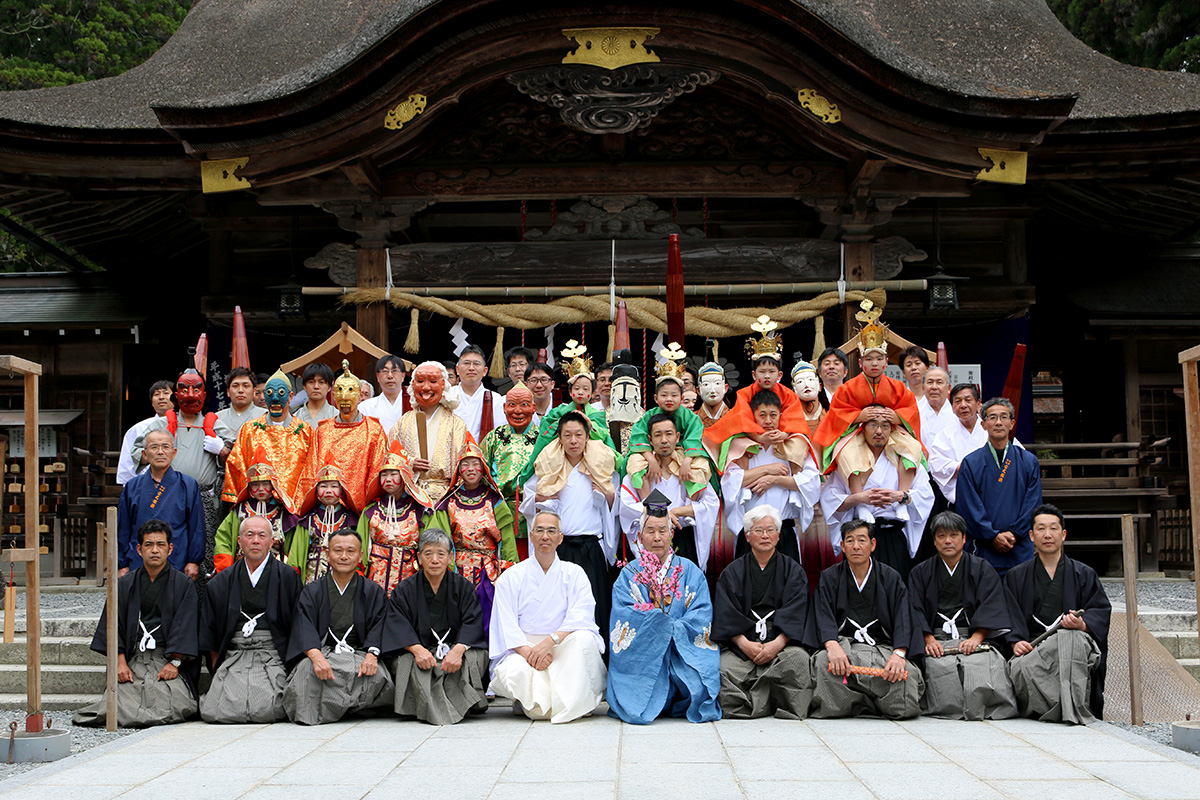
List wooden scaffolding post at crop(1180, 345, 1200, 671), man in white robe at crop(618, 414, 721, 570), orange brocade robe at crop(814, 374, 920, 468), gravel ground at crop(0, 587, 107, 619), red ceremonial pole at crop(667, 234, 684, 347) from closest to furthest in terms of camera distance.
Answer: wooden scaffolding post at crop(1180, 345, 1200, 671) < man in white robe at crop(618, 414, 721, 570) < orange brocade robe at crop(814, 374, 920, 468) < gravel ground at crop(0, 587, 107, 619) < red ceremonial pole at crop(667, 234, 684, 347)

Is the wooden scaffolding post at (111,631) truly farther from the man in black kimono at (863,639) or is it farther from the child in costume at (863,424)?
the child in costume at (863,424)

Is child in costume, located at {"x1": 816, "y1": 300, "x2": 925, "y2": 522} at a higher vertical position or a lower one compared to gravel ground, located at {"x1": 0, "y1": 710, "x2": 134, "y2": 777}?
higher

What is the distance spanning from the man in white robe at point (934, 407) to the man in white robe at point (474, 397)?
272 cm

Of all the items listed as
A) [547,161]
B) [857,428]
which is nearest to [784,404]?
[857,428]

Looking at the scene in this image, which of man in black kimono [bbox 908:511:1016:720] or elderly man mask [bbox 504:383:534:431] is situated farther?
elderly man mask [bbox 504:383:534:431]

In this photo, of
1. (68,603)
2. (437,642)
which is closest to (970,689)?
(437,642)

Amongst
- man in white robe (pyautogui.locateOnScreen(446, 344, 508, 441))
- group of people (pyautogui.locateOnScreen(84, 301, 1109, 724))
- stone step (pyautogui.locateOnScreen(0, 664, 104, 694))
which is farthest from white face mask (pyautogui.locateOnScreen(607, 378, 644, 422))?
stone step (pyautogui.locateOnScreen(0, 664, 104, 694))

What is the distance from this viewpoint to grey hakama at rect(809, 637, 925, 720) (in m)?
5.30

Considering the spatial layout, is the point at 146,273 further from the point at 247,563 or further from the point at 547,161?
the point at 247,563

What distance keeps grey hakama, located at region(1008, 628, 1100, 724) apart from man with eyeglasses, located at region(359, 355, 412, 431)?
3999 millimetres

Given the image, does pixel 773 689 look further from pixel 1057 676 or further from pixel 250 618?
pixel 250 618

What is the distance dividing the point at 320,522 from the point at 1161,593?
21.7ft

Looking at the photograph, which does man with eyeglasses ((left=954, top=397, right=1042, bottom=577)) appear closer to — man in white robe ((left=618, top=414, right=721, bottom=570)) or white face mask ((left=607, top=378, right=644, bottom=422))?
man in white robe ((left=618, top=414, right=721, bottom=570))

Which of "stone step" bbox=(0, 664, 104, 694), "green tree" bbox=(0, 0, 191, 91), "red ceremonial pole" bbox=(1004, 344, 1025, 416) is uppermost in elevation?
"green tree" bbox=(0, 0, 191, 91)
